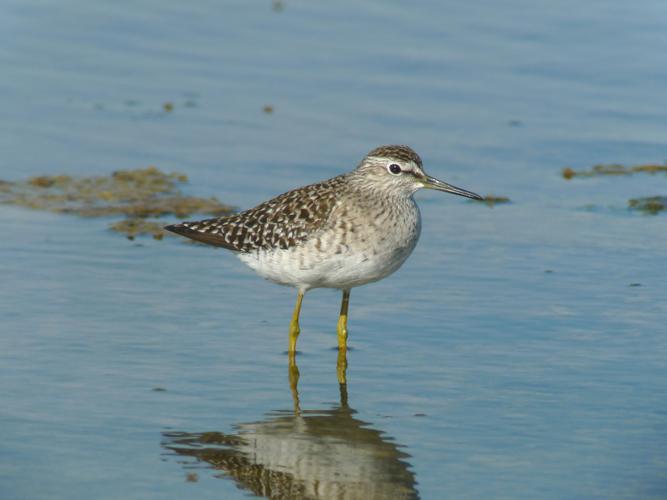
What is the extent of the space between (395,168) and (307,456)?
3.34 meters

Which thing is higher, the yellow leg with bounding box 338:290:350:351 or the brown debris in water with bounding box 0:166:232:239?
the brown debris in water with bounding box 0:166:232:239

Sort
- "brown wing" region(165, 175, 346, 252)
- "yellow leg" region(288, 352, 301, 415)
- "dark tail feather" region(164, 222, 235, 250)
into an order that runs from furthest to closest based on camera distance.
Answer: "dark tail feather" region(164, 222, 235, 250) < "brown wing" region(165, 175, 346, 252) < "yellow leg" region(288, 352, 301, 415)

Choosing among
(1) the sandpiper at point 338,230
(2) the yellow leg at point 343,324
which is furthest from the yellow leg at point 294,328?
(2) the yellow leg at point 343,324

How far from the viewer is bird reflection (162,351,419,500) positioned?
808 cm

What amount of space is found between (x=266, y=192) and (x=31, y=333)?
4.35 m

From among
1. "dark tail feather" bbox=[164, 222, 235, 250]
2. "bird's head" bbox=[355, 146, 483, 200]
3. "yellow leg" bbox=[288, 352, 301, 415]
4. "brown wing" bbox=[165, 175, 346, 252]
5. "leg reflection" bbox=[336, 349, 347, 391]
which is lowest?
"yellow leg" bbox=[288, 352, 301, 415]

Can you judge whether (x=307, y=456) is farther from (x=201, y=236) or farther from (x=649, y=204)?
(x=649, y=204)

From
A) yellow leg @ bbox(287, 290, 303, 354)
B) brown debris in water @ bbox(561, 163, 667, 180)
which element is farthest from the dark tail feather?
brown debris in water @ bbox(561, 163, 667, 180)

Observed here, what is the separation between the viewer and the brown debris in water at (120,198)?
13828 mm

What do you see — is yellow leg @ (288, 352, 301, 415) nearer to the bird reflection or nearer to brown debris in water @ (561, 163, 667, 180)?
the bird reflection

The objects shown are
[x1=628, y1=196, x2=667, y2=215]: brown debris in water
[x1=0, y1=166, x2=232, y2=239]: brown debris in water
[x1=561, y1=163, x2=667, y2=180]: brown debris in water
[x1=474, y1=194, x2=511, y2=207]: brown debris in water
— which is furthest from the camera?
[x1=561, y1=163, x2=667, y2=180]: brown debris in water

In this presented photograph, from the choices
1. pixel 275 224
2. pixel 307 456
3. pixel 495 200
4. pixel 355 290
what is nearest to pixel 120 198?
pixel 355 290

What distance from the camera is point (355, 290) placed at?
12188 mm

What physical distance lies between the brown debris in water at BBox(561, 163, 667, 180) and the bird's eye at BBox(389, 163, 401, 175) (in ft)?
14.9
